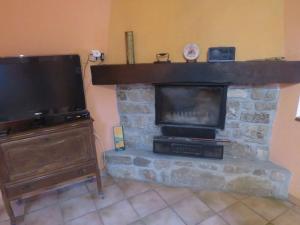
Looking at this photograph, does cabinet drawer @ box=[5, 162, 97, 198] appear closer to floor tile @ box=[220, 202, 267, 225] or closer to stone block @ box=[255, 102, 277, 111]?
floor tile @ box=[220, 202, 267, 225]

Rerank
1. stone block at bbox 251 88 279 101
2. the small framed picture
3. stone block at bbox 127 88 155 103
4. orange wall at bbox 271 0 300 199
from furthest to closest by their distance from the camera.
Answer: the small framed picture → stone block at bbox 127 88 155 103 → stone block at bbox 251 88 279 101 → orange wall at bbox 271 0 300 199

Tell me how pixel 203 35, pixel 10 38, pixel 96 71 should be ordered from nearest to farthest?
pixel 10 38 → pixel 203 35 → pixel 96 71

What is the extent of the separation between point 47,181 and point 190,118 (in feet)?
4.95

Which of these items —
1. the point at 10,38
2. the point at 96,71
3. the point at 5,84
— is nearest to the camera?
the point at 5,84

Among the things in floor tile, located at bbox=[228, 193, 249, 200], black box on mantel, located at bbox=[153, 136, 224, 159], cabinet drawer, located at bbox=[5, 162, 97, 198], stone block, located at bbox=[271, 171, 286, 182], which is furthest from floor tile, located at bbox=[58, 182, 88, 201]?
stone block, located at bbox=[271, 171, 286, 182]

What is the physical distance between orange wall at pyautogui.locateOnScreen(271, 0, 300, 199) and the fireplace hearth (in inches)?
19.5

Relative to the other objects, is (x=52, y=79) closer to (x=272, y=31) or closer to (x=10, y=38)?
(x=10, y=38)

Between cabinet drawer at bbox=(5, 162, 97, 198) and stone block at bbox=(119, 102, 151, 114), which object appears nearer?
cabinet drawer at bbox=(5, 162, 97, 198)

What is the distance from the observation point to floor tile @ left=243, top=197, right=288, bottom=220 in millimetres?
1868

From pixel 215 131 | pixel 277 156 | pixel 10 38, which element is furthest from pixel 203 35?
pixel 10 38

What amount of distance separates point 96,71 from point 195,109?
110 cm

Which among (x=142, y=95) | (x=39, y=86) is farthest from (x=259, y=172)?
(x=39, y=86)

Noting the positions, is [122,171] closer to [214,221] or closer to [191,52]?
[214,221]

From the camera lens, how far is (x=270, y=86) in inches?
76.5
